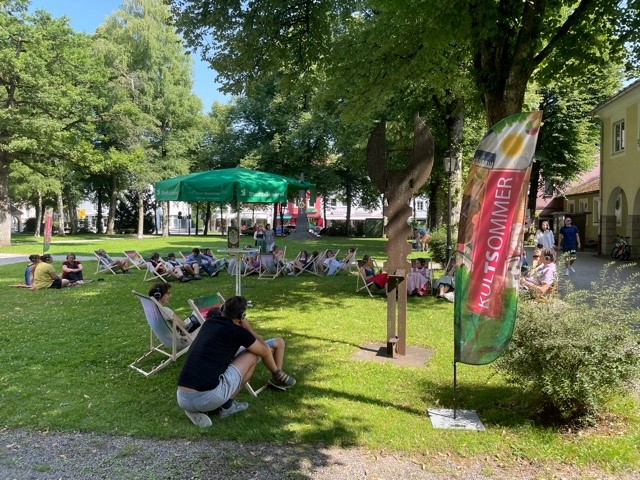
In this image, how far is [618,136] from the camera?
22.2 m

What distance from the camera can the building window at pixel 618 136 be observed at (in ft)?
71.5

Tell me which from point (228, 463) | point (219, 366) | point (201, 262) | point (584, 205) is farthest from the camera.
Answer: point (584, 205)

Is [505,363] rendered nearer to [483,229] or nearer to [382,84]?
[483,229]

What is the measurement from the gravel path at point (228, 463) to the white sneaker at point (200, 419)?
0.76 ft

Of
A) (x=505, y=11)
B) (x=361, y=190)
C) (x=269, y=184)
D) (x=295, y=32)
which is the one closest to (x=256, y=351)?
(x=269, y=184)

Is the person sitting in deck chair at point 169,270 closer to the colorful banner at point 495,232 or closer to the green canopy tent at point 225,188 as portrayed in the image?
the green canopy tent at point 225,188

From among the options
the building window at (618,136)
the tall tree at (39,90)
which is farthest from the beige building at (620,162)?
the tall tree at (39,90)

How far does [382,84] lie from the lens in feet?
41.0

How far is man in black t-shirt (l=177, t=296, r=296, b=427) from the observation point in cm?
425

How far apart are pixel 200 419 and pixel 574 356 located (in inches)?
124

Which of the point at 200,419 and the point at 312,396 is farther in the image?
the point at 312,396

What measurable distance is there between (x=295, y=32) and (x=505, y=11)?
5.16 meters

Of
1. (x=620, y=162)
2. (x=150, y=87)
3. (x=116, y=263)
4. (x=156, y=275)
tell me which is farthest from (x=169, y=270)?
(x=150, y=87)

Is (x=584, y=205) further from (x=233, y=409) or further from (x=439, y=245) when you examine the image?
(x=233, y=409)
